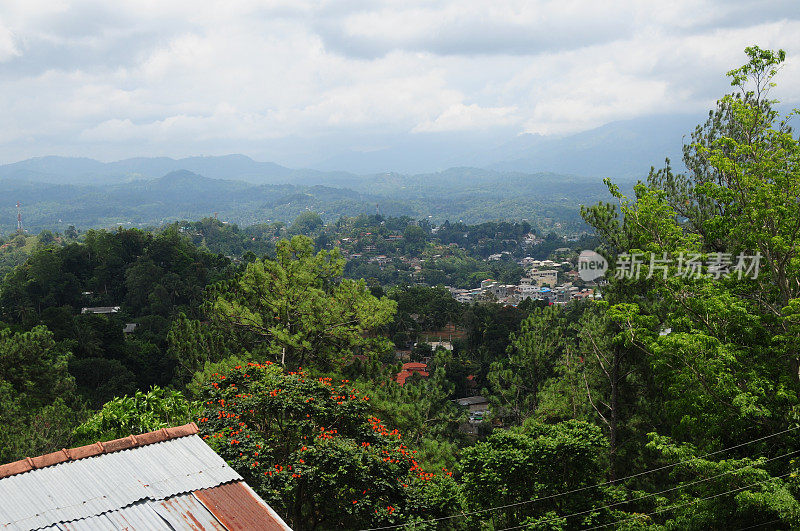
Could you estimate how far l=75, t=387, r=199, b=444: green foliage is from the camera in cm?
683

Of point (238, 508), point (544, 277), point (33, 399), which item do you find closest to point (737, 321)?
point (238, 508)

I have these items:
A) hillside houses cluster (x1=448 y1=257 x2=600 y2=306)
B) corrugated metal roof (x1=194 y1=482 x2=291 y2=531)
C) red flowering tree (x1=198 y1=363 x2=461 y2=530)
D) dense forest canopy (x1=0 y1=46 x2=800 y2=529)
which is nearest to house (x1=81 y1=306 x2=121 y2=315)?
dense forest canopy (x1=0 y1=46 x2=800 y2=529)

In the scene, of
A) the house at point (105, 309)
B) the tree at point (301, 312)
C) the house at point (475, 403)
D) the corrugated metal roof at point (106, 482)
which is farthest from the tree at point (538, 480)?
the house at point (105, 309)

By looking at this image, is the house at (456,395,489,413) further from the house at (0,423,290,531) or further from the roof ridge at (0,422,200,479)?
the house at (0,423,290,531)

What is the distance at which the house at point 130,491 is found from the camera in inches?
139

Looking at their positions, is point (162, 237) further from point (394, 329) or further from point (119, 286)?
point (394, 329)

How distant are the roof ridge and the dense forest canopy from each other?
1.26 meters

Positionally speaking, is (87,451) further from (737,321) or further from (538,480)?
(737,321)

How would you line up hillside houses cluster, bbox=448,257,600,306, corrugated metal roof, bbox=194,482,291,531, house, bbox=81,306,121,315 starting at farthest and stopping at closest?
hillside houses cluster, bbox=448,257,600,306, house, bbox=81,306,121,315, corrugated metal roof, bbox=194,482,291,531

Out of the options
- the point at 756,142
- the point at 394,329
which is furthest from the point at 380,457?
the point at 394,329

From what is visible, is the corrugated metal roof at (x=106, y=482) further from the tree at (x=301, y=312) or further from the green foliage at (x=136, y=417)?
the tree at (x=301, y=312)

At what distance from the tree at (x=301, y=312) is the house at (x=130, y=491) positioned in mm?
5675

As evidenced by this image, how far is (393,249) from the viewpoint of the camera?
82125 millimetres

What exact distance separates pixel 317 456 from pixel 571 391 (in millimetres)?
5706
